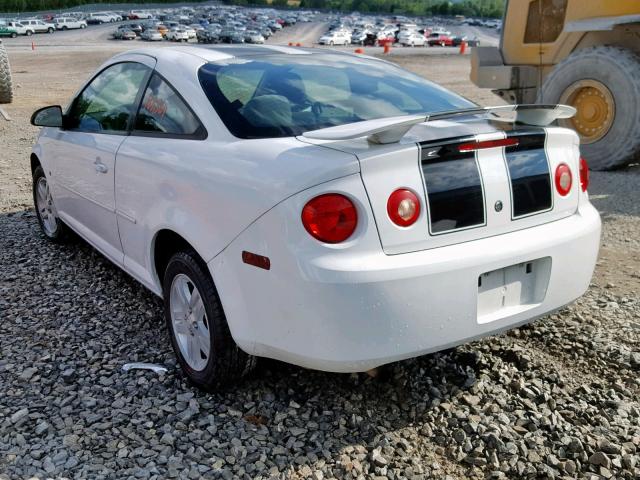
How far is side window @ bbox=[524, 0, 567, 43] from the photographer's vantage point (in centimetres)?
839

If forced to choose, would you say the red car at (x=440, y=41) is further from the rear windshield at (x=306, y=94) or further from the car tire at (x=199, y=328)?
the car tire at (x=199, y=328)

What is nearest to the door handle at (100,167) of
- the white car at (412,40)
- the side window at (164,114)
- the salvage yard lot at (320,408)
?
the side window at (164,114)

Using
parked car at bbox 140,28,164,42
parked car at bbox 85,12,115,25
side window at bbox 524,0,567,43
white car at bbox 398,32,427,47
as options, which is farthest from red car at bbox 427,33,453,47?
side window at bbox 524,0,567,43

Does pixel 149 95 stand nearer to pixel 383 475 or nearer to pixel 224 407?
pixel 224 407

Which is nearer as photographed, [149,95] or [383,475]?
[383,475]

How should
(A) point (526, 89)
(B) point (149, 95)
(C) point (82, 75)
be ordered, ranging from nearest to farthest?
1. (B) point (149, 95)
2. (A) point (526, 89)
3. (C) point (82, 75)

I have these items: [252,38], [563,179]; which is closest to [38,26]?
[252,38]

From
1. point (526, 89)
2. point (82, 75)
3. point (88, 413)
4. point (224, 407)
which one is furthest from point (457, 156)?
point (82, 75)

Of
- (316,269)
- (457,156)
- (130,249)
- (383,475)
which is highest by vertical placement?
(457,156)

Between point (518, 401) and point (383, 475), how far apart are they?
2.74ft

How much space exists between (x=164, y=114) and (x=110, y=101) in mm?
877

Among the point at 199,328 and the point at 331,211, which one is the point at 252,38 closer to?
the point at 199,328

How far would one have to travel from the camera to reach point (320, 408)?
118 inches

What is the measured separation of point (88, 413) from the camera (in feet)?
9.77
